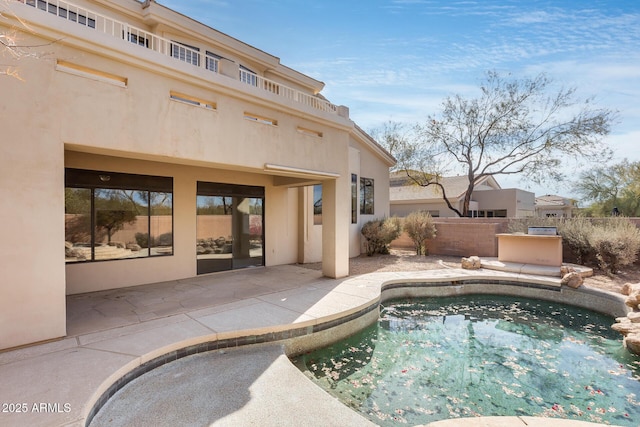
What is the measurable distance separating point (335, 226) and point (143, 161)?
5726 mm

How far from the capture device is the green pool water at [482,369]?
390 centimetres

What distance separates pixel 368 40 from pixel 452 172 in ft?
48.2

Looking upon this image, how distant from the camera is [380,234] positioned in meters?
14.6

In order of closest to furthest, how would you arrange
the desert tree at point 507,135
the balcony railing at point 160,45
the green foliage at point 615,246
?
the balcony railing at point 160,45
the green foliage at point 615,246
the desert tree at point 507,135

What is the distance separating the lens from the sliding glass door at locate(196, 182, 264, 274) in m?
9.64

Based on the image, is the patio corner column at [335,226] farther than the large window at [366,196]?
No

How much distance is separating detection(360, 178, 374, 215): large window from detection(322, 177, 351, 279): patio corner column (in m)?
6.28

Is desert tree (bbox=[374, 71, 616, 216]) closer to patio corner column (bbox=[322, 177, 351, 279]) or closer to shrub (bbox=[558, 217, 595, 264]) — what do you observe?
shrub (bbox=[558, 217, 595, 264])

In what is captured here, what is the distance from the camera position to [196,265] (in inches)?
371

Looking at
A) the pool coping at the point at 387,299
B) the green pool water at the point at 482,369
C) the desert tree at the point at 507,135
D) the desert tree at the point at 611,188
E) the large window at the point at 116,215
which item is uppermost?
the desert tree at the point at 507,135

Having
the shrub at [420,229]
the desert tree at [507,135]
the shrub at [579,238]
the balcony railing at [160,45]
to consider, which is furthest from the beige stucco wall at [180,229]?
the desert tree at [507,135]

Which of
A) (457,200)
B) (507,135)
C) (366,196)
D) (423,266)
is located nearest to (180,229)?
(423,266)

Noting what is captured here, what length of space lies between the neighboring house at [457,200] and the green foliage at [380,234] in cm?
1107

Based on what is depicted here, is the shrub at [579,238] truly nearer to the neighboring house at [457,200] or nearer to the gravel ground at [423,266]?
the gravel ground at [423,266]
